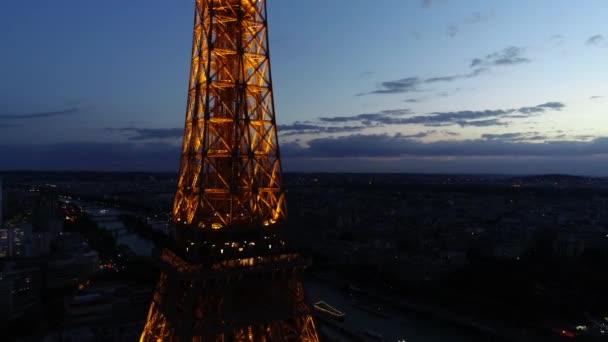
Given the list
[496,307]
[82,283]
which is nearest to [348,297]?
[496,307]

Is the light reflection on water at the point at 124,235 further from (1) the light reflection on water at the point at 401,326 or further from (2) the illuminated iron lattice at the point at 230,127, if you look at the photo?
(2) the illuminated iron lattice at the point at 230,127

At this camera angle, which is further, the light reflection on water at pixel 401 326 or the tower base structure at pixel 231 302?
the light reflection on water at pixel 401 326

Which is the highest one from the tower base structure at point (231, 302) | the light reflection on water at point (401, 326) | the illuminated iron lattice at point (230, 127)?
the illuminated iron lattice at point (230, 127)

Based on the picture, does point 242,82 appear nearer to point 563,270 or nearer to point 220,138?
point 220,138

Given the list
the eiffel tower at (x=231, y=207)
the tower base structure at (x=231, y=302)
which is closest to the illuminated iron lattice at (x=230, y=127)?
the eiffel tower at (x=231, y=207)

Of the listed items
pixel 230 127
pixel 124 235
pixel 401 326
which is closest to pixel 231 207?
pixel 230 127

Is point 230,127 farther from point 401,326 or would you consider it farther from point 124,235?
point 124,235

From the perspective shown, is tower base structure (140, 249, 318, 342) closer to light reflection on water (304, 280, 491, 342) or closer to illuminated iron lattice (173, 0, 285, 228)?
illuminated iron lattice (173, 0, 285, 228)
